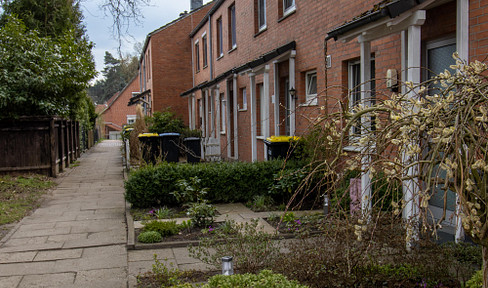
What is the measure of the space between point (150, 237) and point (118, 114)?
54.3 metres

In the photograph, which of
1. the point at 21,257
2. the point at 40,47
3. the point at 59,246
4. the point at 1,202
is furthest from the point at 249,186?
the point at 40,47

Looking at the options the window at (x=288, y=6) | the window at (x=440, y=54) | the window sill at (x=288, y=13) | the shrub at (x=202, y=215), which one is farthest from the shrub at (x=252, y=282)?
the window at (x=288, y=6)

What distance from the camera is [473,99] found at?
282 centimetres

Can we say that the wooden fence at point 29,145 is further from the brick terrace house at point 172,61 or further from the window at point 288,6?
the brick terrace house at point 172,61

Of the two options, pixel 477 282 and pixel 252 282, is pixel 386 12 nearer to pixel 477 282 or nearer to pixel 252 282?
pixel 477 282

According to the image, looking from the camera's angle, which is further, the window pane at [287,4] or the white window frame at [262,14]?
the white window frame at [262,14]

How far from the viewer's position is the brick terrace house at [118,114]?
185 ft

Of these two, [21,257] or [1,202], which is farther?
[1,202]

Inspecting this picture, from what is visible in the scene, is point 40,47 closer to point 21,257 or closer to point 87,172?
point 87,172

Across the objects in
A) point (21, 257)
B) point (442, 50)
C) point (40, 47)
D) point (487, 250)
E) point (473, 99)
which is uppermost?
point (40, 47)

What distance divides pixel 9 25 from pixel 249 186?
8.96 metres

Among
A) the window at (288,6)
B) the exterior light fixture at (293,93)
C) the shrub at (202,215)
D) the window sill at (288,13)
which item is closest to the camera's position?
the shrub at (202,215)

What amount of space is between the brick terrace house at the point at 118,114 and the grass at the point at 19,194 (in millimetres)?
43844

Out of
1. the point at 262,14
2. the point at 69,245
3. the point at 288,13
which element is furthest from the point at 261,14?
the point at 69,245
